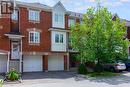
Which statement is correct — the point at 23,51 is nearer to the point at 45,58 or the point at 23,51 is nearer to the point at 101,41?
the point at 45,58

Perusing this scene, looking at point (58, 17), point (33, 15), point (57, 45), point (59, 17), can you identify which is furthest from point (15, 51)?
point (59, 17)

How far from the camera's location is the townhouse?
36125 mm

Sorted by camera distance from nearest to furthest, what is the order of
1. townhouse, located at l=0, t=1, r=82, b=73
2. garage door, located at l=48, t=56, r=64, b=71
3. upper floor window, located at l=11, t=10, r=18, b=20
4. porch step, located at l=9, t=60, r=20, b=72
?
porch step, located at l=9, t=60, r=20, b=72 < townhouse, located at l=0, t=1, r=82, b=73 < upper floor window, located at l=11, t=10, r=18, b=20 < garage door, located at l=48, t=56, r=64, b=71

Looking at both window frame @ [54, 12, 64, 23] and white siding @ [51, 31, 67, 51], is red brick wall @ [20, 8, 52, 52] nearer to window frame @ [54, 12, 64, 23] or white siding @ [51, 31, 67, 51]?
white siding @ [51, 31, 67, 51]

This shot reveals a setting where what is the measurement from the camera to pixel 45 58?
4022 cm

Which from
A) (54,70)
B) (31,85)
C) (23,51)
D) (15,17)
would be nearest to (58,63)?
Answer: (54,70)

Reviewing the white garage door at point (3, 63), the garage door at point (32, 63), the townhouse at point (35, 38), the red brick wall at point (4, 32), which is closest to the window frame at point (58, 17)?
the townhouse at point (35, 38)

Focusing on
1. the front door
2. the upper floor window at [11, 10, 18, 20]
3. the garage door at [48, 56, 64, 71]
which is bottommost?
the garage door at [48, 56, 64, 71]

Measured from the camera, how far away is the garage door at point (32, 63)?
38.7 meters

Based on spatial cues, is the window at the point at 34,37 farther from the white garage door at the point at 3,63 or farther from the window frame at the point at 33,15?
the white garage door at the point at 3,63

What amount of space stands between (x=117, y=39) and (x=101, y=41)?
206cm

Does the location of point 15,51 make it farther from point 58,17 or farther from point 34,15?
point 58,17

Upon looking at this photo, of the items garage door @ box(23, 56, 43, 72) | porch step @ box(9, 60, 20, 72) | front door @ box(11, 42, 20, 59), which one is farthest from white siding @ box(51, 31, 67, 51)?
porch step @ box(9, 60, 20, 72)

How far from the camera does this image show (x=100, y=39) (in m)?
36.0
